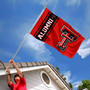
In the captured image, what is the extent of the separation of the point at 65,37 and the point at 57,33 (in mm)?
480

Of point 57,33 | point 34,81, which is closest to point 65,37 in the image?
point 57,33

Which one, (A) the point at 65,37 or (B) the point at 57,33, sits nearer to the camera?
(B) the point at 57,33

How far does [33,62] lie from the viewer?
579cm

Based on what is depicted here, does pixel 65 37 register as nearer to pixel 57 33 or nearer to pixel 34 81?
pixel 57 33

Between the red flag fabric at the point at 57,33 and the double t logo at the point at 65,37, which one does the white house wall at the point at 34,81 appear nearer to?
the red flag fabric at the point at 57,33

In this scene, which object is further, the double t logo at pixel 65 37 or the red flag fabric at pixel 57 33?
the double t logo at pixel 65 37

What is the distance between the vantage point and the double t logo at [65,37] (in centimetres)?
555

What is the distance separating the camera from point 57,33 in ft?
18.4

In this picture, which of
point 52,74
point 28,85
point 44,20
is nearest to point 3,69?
point 28,85

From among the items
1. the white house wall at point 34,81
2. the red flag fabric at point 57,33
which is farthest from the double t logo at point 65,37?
the white house wall at point 34,81

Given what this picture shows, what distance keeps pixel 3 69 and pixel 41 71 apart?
11.2 ft

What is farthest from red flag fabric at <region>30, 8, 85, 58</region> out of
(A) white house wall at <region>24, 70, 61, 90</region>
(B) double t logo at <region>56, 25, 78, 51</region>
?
(A) white house wall at <region>24, 70, 61, 90</region>

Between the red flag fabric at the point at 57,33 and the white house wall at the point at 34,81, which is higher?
the red flag fabric at the point at 57,33

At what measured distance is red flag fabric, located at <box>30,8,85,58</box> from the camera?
5.26 meters
